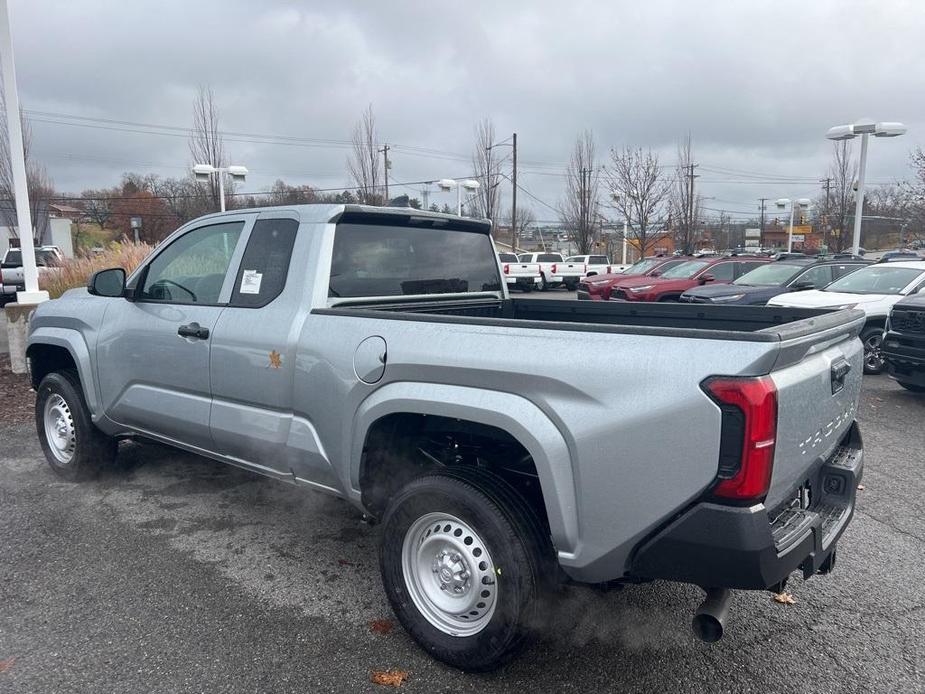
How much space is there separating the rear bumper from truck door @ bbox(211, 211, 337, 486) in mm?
1673

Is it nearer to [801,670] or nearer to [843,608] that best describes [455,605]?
[801,670]

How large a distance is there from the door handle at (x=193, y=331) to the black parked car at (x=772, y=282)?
10.1 m

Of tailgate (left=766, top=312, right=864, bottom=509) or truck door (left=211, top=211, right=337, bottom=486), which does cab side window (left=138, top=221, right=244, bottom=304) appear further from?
tailgate (left=766, top=312, right=864, bottom=509)

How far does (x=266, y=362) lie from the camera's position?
11.7ft

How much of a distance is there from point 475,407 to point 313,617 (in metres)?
1.46

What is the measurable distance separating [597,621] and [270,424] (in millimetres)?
1883

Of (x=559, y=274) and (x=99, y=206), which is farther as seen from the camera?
(x=99, y=206)

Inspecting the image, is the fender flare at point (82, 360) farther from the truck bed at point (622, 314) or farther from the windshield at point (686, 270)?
the windshield at point (686, 270)

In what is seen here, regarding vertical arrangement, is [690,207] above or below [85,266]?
above

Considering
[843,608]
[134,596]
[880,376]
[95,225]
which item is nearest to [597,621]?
[843,608]

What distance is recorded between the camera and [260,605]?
136 inches

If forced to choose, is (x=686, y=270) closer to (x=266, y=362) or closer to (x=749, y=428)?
(x=266, y=362)

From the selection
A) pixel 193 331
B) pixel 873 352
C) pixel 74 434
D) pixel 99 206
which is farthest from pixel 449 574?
pixel 99 206

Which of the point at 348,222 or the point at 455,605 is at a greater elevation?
the point at 348,222
